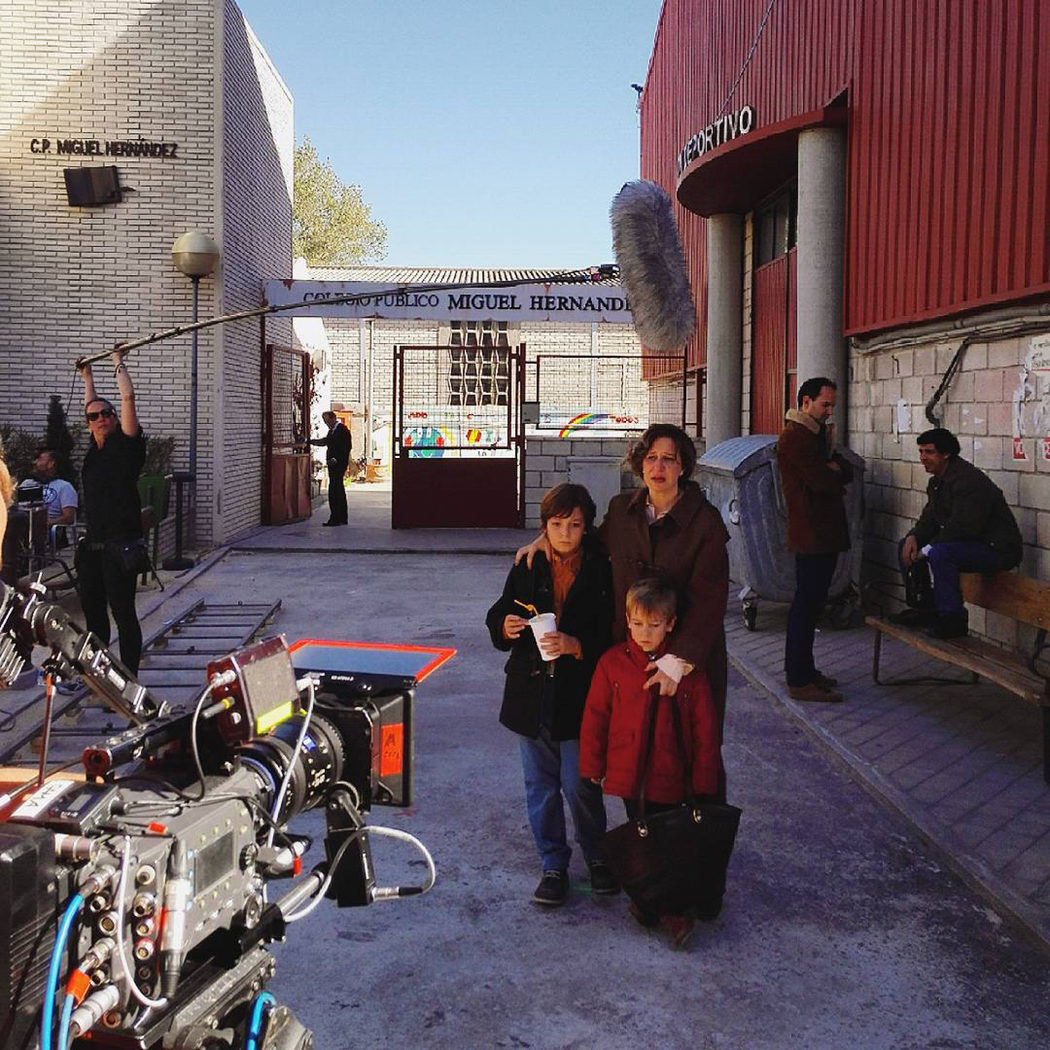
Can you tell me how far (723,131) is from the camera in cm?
1232

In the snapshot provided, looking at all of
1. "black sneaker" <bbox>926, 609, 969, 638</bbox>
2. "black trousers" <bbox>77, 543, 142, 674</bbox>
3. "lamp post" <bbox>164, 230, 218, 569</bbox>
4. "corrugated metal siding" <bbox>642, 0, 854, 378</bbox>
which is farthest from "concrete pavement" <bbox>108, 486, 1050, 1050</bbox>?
"lamp post" <bbox>164, 230, 218, 569</bbox>

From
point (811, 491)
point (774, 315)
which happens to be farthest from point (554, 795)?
point (774, 315)

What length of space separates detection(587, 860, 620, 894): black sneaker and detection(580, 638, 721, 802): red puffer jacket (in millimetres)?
524

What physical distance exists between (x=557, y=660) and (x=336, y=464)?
1493cm

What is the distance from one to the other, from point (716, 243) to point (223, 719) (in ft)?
46.3

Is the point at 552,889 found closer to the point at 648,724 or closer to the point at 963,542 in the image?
the point at 648,724

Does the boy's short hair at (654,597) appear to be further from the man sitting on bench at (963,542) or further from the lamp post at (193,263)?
the lamp post at (193,263)

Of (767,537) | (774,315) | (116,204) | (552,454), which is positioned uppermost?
(116,204)

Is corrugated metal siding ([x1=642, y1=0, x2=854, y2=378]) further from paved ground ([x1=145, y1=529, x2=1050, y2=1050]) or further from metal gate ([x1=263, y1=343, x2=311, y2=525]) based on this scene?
paved ground ([x1=145, y1=529, x2=1050, y2=1050])

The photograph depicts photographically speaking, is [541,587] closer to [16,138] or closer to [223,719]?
[223,719]

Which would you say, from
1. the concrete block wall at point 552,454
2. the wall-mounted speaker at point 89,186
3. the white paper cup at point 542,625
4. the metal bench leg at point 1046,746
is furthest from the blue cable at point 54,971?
the concrete block wall at point 552,454

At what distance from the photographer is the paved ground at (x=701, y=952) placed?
A: 354cm

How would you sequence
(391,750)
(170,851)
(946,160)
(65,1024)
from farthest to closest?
(946,160)
(391,750)
(170,851)
(65,1024)

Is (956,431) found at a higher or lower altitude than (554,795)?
higher
